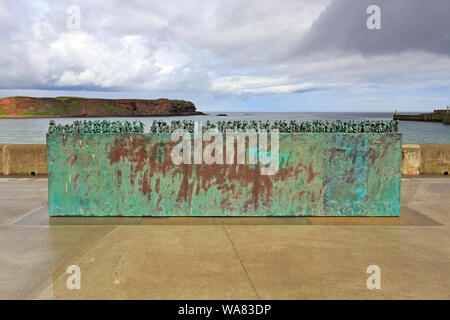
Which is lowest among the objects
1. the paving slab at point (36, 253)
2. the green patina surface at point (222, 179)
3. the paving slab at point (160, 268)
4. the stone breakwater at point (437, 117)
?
the paving slab at point (36, 253)

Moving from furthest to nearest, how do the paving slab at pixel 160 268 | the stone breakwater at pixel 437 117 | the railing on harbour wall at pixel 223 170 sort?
the stone breakwater at pixel 437 117
the railing on harbour wall at pixel 223 170
the paving slab at pixel 160 268

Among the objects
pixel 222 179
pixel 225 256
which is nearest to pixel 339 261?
pixel 225 256

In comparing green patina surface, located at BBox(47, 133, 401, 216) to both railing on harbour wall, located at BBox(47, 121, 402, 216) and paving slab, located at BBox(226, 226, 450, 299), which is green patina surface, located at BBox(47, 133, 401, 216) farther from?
paving slab, located at BBox(226, 226, 450, 299)

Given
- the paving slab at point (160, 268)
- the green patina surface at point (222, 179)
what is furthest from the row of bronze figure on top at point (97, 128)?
the paving slab at point (160, 268)

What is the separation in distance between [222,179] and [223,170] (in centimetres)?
17

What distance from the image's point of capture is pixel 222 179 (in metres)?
6.33

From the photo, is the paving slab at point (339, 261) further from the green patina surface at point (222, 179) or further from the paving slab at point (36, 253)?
the paving slab at point (36, 253)

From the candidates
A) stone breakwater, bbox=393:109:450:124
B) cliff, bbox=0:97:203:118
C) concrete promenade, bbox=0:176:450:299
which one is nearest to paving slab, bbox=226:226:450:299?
concrete promenade, bbox=0:176:450:299

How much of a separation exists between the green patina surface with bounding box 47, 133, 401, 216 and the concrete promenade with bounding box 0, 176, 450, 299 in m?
0.27

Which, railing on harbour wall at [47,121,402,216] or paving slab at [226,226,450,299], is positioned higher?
railing on harbour wall at [47,121,402,216]

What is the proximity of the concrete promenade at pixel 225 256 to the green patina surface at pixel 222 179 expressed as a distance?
27cm

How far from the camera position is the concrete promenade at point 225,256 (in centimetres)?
350

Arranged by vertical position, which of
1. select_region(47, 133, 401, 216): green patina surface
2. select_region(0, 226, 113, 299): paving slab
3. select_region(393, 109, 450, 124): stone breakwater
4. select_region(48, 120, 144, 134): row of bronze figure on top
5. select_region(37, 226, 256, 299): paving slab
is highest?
select_region(393, 109, 450, 124): stone breakwater

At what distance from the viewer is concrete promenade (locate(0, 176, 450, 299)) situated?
3.50 metres
